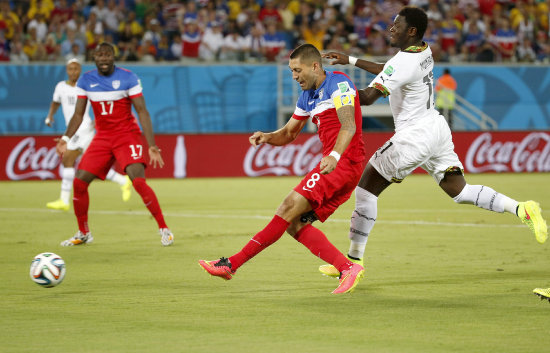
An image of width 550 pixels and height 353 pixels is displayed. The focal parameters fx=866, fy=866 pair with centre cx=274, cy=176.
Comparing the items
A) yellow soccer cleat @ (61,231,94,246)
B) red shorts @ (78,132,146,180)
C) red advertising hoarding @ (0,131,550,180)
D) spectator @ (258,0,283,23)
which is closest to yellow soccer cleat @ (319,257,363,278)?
red shorts @ (78,132,146,180)

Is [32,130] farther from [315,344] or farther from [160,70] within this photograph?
[315,344]

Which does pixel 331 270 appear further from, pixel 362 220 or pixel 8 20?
pixel 8 20

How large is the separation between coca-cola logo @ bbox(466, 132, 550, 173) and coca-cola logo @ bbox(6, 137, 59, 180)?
10.9 meters

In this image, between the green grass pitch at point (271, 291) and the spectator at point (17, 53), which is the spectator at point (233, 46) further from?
the green grass pitch at point (271, 291)

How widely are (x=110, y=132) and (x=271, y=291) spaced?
13.0 ft

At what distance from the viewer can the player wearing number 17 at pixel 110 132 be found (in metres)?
10.3

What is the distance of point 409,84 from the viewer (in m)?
7.77

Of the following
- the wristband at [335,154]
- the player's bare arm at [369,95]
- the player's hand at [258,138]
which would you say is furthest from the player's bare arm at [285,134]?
the wristband at [335,154]

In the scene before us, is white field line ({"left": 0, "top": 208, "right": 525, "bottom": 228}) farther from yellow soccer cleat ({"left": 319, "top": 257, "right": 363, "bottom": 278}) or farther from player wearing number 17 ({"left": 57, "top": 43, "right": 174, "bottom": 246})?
yellow soccer cleat ({"left": 319, "top": 257, "right": 363, "bottom": 278})

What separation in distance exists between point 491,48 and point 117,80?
18.4 metres

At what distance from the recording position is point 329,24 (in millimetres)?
26859

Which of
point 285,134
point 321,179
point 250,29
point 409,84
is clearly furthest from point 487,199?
point 250,29

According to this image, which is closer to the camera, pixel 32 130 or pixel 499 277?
pixel 499 277

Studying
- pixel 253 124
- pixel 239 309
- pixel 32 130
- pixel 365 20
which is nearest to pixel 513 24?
pixel 365 20
